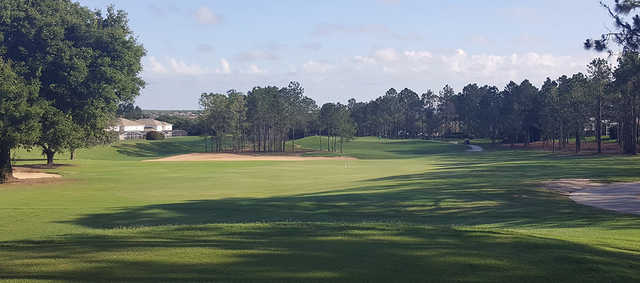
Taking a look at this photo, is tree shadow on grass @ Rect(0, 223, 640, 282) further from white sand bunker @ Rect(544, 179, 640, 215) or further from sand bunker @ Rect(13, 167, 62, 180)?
sand bunker @ Rect(13, 167, 62, 180)

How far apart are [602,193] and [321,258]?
2185 centimetres

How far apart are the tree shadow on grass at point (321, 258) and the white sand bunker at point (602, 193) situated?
43.0 ft

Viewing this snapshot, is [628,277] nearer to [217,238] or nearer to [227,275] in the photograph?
[227,275]

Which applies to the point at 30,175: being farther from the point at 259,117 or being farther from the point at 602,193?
the point at 259,117

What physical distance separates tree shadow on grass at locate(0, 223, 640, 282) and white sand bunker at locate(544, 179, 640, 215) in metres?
13.1

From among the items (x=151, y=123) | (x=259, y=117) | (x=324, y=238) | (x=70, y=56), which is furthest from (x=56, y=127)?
(x=151, y=123)

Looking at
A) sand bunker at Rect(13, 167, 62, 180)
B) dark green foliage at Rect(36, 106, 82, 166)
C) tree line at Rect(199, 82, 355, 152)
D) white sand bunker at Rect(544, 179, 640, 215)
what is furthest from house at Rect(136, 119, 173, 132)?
white sand bunker at Rect(544, 179, 640, 215)

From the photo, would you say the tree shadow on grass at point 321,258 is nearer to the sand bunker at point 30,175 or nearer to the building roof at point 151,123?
the sand bunker at point 30,175

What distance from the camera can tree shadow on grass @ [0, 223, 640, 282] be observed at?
8188 mm

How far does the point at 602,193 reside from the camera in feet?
86.8

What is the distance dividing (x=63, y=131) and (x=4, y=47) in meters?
6.41

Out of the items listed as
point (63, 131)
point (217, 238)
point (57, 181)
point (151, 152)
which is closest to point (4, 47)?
point (63, 131)

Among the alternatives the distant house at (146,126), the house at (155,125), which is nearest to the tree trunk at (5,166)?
the distant house at (146,126)

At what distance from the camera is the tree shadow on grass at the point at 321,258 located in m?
8.19
